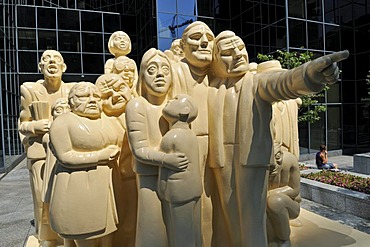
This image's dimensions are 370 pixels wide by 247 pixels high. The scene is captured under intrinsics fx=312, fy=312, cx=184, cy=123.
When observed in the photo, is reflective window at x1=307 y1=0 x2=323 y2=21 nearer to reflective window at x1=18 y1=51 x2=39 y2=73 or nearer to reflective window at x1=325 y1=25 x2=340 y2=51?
reflective window at x1=325 y1=25 x2=340 y2=51

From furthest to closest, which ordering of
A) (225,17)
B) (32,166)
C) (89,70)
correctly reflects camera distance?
(89,70)
(225,17)
(32,166)

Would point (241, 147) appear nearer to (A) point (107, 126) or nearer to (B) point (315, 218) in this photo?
(A) point (107, 126)

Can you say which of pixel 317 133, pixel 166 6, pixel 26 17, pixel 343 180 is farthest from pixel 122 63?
pixel 26 17

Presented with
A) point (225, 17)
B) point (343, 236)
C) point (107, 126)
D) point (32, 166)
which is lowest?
point (343, 236)

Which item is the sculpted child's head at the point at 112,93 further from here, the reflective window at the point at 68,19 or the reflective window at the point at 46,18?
→ the reflective window at the point at 46,18

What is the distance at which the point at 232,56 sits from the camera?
2.55 m

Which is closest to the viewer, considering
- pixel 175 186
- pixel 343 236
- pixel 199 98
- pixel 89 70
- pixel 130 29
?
pixel 175 186

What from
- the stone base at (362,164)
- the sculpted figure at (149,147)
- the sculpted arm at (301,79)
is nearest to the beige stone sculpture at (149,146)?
the sculpted figure at (149,147)

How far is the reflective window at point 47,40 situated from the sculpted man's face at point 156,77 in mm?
18197

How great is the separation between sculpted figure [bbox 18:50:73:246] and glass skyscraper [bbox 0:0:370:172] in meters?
9.23

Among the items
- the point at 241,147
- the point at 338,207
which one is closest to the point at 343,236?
the point at 241,147

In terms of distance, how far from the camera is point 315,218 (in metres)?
4.02

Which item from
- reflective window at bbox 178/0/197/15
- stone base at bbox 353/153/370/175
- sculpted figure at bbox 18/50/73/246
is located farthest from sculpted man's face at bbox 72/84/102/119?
reflective window at bbox 178/0/197/15

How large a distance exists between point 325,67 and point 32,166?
11.3 ft
